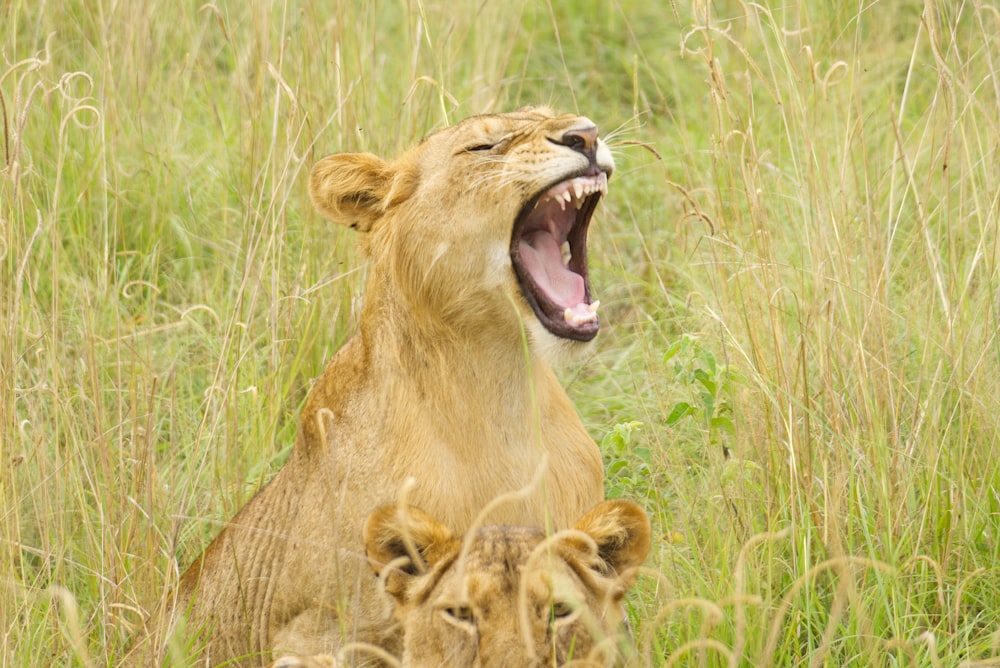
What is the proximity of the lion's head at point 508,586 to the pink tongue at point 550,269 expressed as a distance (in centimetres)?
75

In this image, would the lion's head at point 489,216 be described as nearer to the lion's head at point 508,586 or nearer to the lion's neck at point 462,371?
the lion's neck at point 462,371

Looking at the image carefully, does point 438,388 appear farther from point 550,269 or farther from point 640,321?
point 640,321

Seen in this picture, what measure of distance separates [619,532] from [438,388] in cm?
76

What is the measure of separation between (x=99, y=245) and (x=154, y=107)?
40.5 inches

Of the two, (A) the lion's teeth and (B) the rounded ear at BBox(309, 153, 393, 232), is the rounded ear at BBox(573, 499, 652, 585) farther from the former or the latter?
(B) the rounded ear at BBox(309, 153, 393, 232)

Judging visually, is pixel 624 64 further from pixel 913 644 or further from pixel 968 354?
pixel 913 644

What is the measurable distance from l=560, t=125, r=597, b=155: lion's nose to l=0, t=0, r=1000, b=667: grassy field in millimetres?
356

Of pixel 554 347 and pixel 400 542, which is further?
pixel 554 347

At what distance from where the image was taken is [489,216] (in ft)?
12.3

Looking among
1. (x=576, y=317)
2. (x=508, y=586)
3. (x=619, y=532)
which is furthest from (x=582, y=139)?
(x=508, y=586)

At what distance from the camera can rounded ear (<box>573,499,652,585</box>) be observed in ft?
10.3

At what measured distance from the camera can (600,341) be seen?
5812 millimetres

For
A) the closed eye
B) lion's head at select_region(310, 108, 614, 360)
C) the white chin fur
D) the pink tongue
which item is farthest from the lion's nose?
the closed eye

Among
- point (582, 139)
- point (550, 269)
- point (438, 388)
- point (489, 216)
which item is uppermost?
point (582, 139)
